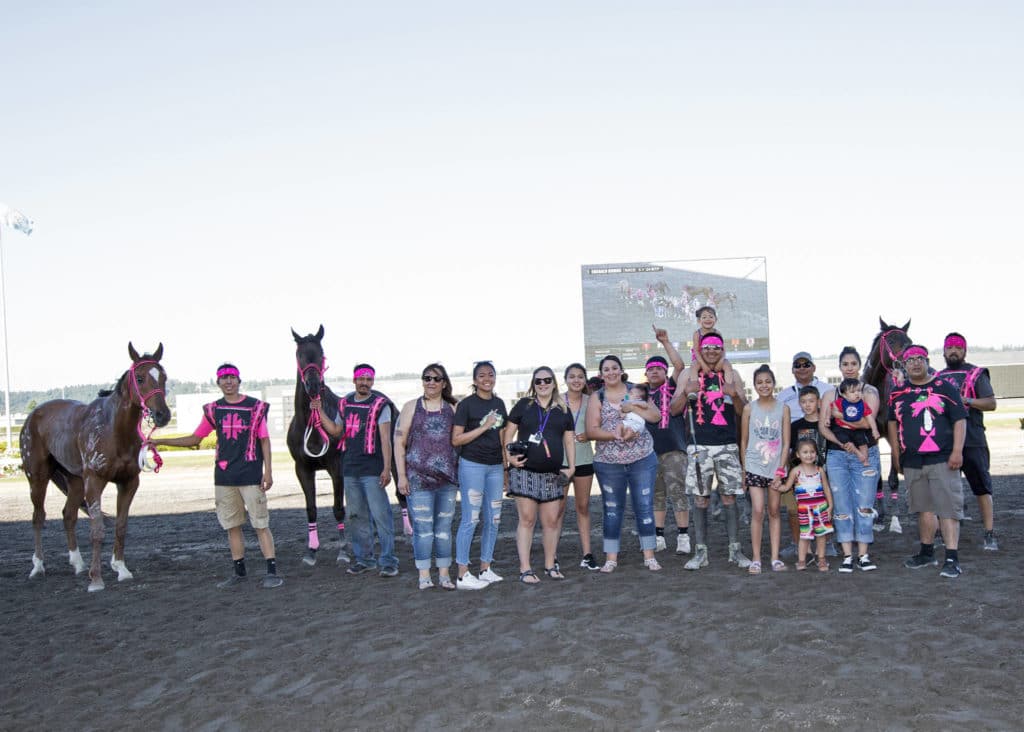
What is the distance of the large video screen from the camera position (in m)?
36.1

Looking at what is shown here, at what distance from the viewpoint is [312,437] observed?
9375mm

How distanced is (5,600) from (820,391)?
7786 mm

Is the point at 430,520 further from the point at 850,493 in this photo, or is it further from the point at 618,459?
the point at 850,493

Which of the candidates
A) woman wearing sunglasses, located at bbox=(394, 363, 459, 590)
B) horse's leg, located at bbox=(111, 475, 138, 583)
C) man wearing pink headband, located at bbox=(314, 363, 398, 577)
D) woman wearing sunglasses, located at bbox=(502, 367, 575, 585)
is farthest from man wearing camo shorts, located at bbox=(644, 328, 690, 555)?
horse's leg, located at bbox=(111, 475, 138, 583)

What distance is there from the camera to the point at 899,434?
7.58 meters

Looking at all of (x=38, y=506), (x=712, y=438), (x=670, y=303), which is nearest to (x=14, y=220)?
(x=670, y=303)

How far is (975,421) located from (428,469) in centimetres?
524

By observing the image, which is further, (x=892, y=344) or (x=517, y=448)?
(x=892, y=344)

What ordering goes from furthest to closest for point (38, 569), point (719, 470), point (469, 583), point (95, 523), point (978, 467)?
point (38, 569), point (95, 523), point (978, 467), point (719, 470), point (469, 583)

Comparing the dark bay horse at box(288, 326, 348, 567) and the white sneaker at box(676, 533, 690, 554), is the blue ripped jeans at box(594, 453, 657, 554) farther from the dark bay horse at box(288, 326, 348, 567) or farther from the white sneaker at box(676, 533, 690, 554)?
the dark bay horse at box(288, 326, 348, 567)

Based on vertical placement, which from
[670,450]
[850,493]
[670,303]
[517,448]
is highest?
[670,303]

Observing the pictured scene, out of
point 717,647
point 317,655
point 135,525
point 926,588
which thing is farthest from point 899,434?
point 135,525

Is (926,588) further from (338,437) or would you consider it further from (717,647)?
(338,437)

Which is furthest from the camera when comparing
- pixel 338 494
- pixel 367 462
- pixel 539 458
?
pixel 338 494
